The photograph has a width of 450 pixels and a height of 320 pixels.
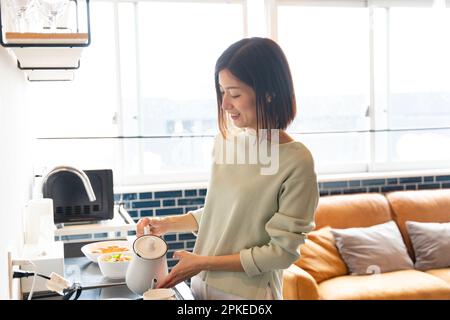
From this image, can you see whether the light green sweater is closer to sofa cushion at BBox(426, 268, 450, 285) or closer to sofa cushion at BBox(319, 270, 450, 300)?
sofa cushion at BBox(319, 270, 450, 300)

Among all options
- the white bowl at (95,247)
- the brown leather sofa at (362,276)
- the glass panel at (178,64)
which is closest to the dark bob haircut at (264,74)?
the white bowl at (95,247)

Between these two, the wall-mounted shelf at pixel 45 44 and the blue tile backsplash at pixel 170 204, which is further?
the blue tile backsplash at pixel 170 204

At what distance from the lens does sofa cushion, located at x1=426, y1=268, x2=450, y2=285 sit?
6.34 ft

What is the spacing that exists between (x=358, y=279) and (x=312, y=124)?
668mm

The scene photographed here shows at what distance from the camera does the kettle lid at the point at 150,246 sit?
85 cm

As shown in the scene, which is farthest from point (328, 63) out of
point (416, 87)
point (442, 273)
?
point (442, 273)

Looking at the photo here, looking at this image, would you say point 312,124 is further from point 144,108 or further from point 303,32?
point 144,108

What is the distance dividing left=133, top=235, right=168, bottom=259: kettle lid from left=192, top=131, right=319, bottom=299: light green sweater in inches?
2.5

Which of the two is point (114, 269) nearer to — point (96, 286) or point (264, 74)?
point (96, 286)

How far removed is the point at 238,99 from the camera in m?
0.79

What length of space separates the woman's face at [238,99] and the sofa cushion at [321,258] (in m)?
1.12

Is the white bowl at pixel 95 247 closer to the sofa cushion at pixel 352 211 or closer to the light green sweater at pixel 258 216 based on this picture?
the light green sweater at pixel 258 216

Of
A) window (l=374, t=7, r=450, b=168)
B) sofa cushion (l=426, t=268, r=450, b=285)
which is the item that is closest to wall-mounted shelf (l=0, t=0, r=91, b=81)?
sofa cushion (l=426, t=268, r=450, b=285)
